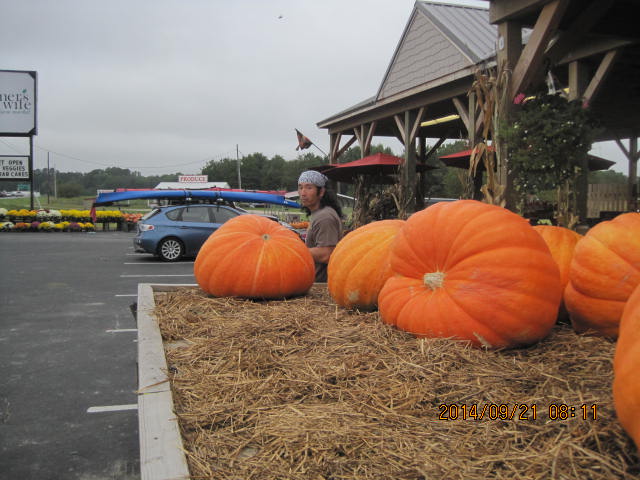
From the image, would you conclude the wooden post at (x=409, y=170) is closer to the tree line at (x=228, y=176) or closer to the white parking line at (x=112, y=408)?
the white parking line at (x=112, y=408)

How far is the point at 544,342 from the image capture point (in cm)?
204

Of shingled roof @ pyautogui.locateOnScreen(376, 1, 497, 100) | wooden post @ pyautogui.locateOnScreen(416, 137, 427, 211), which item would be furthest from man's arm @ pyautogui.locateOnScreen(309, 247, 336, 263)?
wooden post @ pyautogui.locateOnScreen(416, 137, 427, 211)

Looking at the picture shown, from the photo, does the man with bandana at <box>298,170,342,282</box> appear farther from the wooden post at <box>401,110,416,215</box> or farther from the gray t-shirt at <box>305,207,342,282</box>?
the wooden post at <box>401,110,416,215</box>

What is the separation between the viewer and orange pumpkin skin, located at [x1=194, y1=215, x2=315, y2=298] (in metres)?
3.25

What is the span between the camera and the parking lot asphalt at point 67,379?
105 inches

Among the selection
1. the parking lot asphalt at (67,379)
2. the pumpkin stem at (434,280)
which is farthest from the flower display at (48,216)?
the pumpkin stem at (434,280)

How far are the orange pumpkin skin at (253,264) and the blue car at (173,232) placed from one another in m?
9.08

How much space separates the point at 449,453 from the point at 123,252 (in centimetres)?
1430

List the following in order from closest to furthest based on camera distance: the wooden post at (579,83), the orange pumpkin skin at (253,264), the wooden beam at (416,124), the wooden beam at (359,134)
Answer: the orange pumpkin skin at (253,264) < the wooden post at (579,83) < the wooden beam at (416,124) < the wooden beam at (359,134)

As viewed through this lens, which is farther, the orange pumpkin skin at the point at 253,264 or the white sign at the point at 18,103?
the white sign at the point at 18,103

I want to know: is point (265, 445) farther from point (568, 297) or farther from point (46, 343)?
point (46, 343)

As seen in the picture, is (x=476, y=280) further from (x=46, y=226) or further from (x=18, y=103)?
(x=18, y=103)

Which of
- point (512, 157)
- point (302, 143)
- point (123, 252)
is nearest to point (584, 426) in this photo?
point (512, 157)

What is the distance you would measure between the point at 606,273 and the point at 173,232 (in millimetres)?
11428
